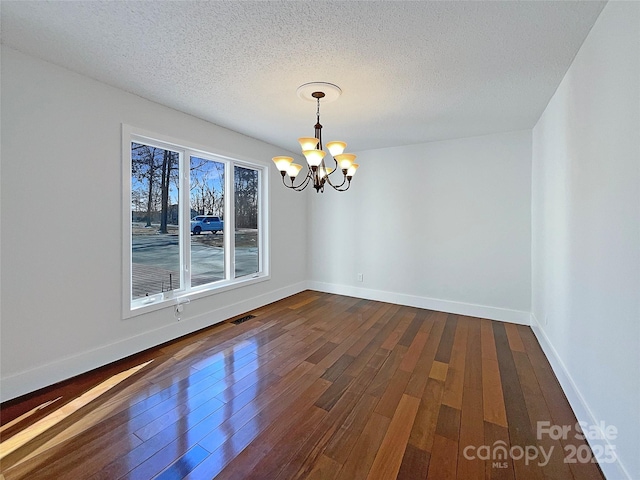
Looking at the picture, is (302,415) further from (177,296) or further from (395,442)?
(177,296)

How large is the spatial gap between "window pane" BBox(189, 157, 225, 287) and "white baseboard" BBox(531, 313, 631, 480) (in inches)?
147

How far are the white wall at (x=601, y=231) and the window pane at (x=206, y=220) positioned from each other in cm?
368

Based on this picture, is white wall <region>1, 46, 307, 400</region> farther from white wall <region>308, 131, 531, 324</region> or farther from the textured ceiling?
white wall <region>308, 131, 531, 324</region>

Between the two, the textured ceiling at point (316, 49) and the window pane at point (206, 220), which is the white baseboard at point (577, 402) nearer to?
the textured ceiling at point (316, 49)

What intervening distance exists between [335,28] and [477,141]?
299cm

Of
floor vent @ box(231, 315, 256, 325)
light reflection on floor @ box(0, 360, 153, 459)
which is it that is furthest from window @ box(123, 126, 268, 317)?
light reflection on floor @ box(0, 360, 153, 459)

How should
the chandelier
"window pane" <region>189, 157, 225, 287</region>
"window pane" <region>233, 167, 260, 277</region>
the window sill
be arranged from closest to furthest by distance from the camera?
the chandelier
the window sill
"window pane" <region>189, 157, 225, 287</region>
"window pane" <region>233, 167, 260, 277</region>

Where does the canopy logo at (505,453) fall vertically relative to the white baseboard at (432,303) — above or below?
below

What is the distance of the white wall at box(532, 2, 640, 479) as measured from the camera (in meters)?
1.26

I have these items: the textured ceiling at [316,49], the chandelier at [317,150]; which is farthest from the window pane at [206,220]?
the chandelier at [317,150]

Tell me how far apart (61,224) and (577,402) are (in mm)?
4092

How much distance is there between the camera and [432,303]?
4215 mm

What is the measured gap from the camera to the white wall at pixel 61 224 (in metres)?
2.02

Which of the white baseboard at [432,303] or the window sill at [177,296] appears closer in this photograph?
the window sill at [177,296]
